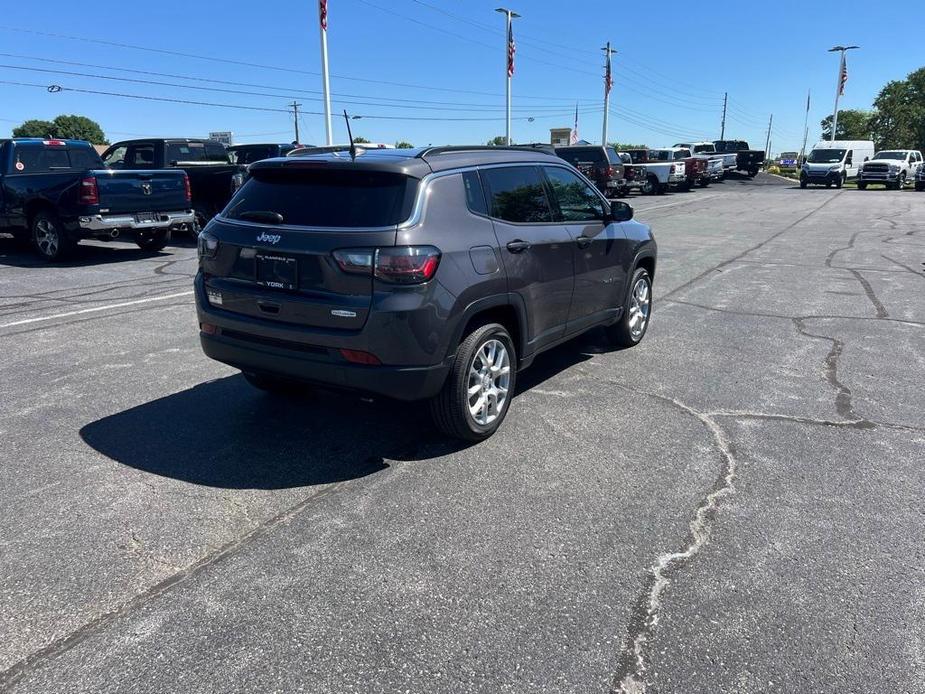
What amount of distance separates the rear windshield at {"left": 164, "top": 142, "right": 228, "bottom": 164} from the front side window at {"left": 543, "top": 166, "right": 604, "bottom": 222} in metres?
12.3

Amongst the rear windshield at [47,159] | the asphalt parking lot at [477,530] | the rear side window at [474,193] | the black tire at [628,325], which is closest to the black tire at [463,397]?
the asphalt parking lot at [477,530]

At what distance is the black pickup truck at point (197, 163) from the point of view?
14.1 metres

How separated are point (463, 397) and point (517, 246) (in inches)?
42.5

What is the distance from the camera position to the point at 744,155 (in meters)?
50.3

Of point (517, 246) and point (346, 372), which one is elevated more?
point (517, 246)

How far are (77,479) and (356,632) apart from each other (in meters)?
2.16

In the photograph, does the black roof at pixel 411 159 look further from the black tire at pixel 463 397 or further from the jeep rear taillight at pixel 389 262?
the black tire at pixel 463 397

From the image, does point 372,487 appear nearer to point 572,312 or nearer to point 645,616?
point 645,616

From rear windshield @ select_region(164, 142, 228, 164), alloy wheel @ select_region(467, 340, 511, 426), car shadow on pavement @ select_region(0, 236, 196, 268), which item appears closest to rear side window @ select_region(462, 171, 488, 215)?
alloy wheel @ select_region(467, 340, 511, 426)

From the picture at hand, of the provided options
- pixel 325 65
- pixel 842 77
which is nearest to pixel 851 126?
pixel 842 77

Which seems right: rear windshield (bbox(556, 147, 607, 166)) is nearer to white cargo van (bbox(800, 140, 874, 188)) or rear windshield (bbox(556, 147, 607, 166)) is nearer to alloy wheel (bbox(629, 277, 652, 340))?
white cargo van (bbox(800, 140, 874, 188))

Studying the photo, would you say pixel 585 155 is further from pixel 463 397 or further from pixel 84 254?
pixel 463 397

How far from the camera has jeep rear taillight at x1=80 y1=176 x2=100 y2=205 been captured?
1105cm

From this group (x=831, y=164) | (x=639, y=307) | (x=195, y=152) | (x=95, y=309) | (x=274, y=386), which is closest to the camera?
(x=274, y=386)
